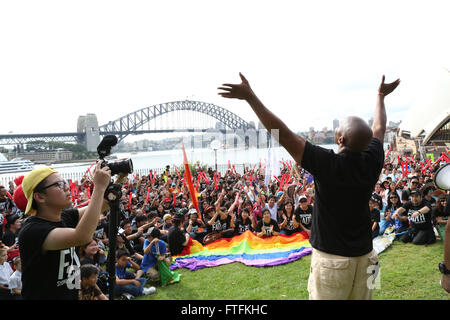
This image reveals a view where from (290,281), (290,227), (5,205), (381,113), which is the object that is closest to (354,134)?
(381,113)

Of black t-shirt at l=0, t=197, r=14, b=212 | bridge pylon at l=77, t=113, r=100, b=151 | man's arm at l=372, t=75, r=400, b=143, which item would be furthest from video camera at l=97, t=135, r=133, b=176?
bridge pylon at l=77, t=113, r=100, b=151

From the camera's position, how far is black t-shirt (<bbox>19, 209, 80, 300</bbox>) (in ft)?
5.76

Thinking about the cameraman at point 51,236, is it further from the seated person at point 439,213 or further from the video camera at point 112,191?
the seated person at point 439,213

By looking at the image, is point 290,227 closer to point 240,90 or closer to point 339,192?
point 339,192

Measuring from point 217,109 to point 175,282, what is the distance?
285 ft

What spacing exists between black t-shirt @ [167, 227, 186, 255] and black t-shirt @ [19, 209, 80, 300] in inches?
204

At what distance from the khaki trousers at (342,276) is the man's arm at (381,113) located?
102 cm

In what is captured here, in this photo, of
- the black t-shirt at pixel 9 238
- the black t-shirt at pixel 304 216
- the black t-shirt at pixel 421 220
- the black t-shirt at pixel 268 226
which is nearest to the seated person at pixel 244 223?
A: the black t-shirt at pixel 268 226

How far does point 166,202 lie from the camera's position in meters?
10.6

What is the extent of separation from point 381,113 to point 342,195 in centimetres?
121

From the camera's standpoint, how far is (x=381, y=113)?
262 centimetres

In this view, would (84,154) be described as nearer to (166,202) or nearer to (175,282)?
(166,202)

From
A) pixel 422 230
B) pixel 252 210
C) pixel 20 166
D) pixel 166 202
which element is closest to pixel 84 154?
pixel 20 166

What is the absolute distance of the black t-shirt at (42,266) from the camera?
1756 mm
